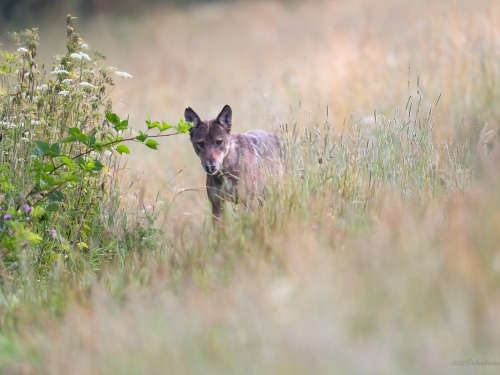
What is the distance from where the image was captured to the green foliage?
6.32 m

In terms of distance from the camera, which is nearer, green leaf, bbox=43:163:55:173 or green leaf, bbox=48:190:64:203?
green leaf, bbox=43:163:55:173

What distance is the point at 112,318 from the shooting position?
4.51 m

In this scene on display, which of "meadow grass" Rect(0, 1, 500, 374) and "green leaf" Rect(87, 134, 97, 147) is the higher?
"green leaf" Rect(87, 134, 97, 147)

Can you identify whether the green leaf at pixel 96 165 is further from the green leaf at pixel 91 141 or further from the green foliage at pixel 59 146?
the green leaf at pixel 91 141

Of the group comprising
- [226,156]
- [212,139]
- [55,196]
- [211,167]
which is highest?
[212,139]

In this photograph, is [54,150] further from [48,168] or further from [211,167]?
[211,167]

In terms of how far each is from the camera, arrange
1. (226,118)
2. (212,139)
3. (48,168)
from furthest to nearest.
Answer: (226,118)
(212,139)
(48,168)

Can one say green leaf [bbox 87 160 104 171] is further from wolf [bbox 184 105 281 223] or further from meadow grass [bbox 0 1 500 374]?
wolf [bbox 184 105 281 223]

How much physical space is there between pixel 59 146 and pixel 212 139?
229cm

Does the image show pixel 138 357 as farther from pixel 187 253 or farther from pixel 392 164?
pixel 392 164

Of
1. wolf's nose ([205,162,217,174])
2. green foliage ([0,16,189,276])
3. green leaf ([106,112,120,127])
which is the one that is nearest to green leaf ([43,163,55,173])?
green foliage ([0,16,189,276])

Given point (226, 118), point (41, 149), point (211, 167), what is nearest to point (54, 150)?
point (41, 149)

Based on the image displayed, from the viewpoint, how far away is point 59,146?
6.59m

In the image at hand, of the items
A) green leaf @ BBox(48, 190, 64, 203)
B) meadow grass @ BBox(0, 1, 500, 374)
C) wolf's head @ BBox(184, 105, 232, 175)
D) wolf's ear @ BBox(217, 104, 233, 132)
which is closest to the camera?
meadow grass @ BBox(0, 1, 500, 374)
